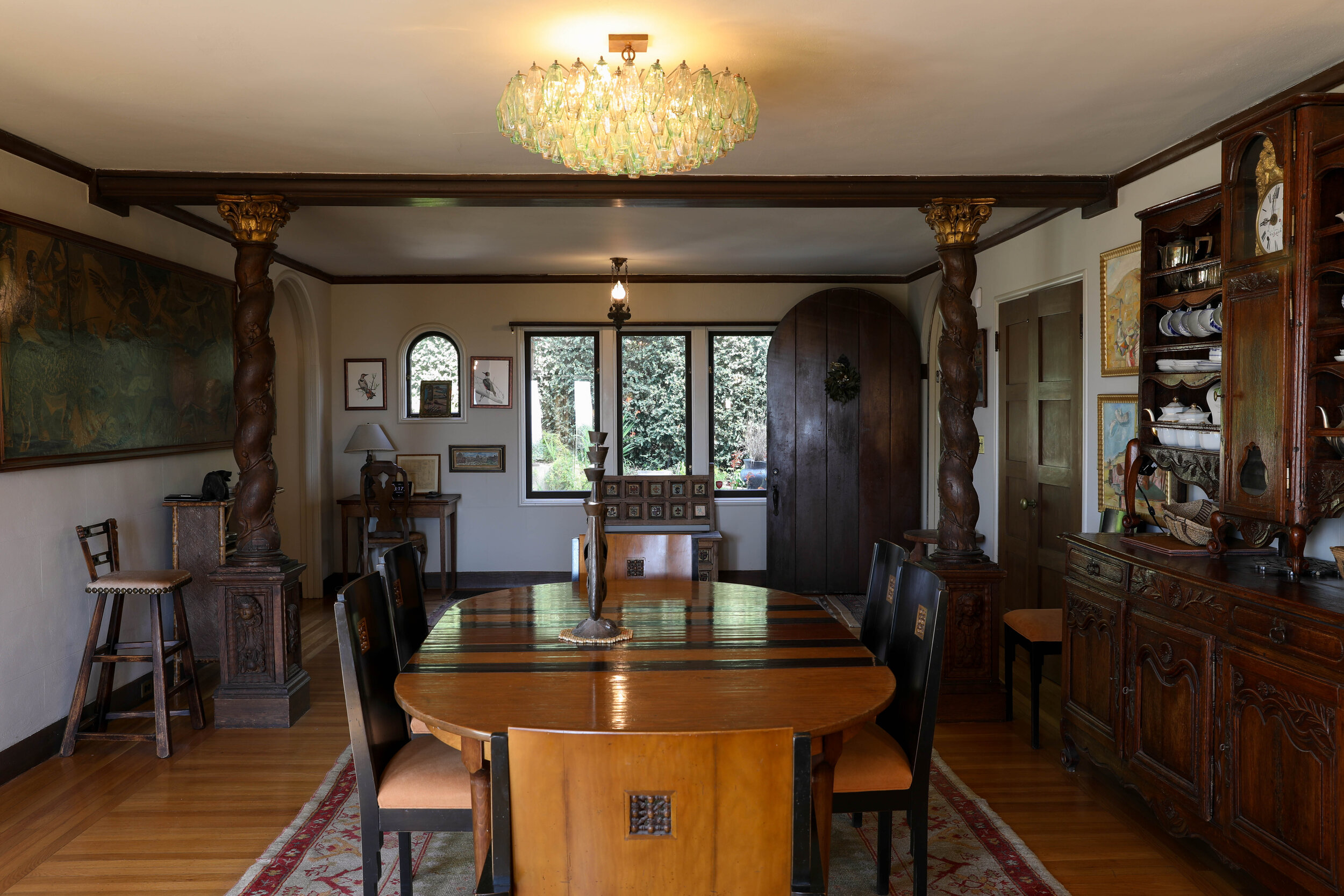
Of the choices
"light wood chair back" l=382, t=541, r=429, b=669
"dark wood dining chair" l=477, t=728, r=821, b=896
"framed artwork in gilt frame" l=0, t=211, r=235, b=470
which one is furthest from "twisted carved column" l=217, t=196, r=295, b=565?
"dark wood dining chair" l=477, t=728, r=821, b=896

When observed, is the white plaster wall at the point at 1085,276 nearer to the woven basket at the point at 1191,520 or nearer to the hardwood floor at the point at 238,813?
the woven basket at the point at 1191,520

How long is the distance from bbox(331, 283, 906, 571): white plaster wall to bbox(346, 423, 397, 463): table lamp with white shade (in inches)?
12.5

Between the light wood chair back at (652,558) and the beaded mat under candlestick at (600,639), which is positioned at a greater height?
the light wood chair back at (652,558)

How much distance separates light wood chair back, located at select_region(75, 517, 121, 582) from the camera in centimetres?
395

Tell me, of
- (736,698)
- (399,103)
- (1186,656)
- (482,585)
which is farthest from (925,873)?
(482,585)

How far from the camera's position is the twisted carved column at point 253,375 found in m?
4.29

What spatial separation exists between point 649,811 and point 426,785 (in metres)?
1.15

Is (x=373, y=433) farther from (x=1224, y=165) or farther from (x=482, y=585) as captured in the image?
(x=1224, y=165)

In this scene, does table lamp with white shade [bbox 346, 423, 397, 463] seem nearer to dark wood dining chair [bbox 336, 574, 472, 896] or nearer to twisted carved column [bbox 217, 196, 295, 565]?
twisted carved column [bbox 217, 196, 295, 565]

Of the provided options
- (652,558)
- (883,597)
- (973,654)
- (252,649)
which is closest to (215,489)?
(252,649)

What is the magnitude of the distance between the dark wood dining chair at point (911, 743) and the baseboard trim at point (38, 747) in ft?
10.9

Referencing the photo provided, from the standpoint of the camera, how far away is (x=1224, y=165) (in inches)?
122

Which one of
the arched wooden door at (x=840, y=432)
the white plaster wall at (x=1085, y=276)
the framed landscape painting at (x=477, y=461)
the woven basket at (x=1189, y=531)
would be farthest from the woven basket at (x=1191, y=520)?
the framed landscape painting at (x=477, y=461)

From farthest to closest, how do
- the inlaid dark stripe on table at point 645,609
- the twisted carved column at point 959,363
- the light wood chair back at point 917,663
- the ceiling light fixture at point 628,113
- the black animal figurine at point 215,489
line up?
the black animal figurine at point 215,489 → the twisted carved column at point 959,363 → the inlaid dark stripe on table at point 645,609 → the ceiling light fixture at point 628,113 → the light wood chair back at point 917,663
